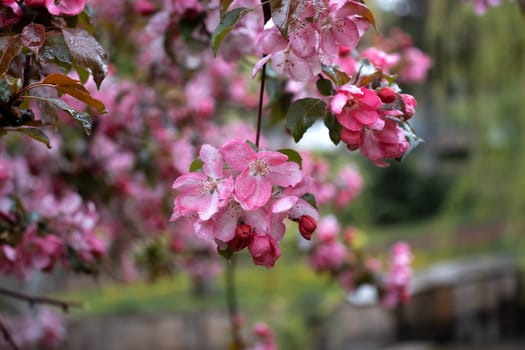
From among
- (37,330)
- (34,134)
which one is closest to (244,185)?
(34,134)

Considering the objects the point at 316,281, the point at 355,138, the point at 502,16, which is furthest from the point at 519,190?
the point at 355,138

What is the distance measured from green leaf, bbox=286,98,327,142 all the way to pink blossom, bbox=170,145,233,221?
0.11 m

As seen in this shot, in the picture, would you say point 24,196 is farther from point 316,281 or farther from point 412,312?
point 316,281

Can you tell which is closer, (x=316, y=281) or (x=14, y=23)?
(x=14, y=23)

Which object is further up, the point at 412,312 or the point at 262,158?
the point at 262,158

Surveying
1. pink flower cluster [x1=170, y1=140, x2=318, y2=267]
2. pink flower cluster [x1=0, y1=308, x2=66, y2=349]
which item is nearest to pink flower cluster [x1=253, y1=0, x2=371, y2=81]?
pink flower cluster [x1=170, y1=140, x2=318, y2=267]

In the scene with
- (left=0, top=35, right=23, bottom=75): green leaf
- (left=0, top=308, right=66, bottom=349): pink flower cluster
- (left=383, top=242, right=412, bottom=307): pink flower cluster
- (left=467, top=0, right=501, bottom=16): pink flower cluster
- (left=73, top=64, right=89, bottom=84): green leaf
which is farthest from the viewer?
(left=0, top=308, right=66, bottom=349): pink flower cluster

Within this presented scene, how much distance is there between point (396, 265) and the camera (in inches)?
66.3

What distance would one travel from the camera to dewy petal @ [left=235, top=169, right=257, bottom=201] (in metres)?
0.62

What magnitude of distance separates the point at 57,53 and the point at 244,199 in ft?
0.84

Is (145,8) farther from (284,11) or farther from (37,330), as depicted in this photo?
(37,330)

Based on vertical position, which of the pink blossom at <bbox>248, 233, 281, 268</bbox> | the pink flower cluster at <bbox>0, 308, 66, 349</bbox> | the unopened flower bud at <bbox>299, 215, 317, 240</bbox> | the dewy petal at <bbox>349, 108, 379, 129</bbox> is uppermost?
the dewy petal at <bbox>349, 108, 379, 129</bbox>

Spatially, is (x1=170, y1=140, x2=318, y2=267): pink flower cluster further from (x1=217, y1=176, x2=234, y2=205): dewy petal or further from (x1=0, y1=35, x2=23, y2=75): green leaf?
(x1=0, y1=35, x2=23, y2=75): green leaf

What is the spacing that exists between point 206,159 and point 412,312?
13.1 feet
